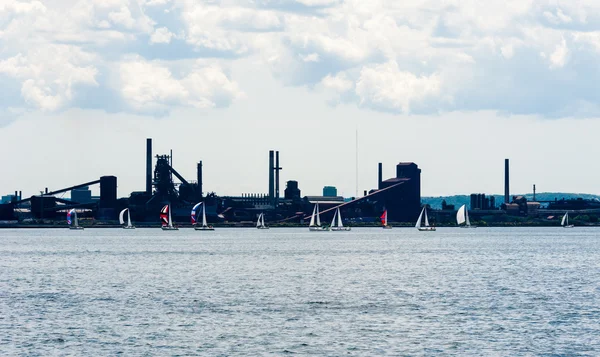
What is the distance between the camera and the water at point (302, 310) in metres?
47.5

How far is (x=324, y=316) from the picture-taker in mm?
58156

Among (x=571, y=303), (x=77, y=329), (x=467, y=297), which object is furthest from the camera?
(x=467, y=297)

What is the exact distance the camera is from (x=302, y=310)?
61.3 meters

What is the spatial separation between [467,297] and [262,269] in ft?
114

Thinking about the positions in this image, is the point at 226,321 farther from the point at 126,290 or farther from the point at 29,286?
the point at 29,286

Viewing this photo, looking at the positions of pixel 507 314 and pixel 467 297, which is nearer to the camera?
pixel 507 314

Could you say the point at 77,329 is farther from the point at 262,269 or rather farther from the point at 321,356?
the point at 262,269

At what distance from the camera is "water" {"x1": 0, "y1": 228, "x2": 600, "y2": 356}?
4750 cm

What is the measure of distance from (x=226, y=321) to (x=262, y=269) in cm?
4464

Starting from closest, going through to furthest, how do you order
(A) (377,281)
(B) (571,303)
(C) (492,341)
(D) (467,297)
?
(C) (492,341), (B) (571,303), (D) (467,297), (A) (377,281)

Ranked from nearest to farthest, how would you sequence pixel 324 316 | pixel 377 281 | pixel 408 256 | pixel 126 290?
1. pixel 324 316
2. pixel 126 290
3. pixel 377 281
4. pixel 408 256

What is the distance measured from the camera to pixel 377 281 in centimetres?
8431

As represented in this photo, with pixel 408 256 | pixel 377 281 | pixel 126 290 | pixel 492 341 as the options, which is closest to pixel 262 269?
pixel 377 281

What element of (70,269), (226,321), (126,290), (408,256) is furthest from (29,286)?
(408,256)
